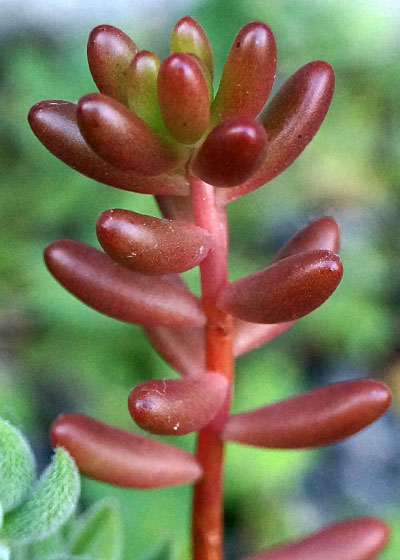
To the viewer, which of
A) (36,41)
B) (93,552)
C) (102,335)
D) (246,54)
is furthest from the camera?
(36,41)

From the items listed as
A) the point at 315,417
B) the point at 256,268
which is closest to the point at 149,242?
the point at 315,417

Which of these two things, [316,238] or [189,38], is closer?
[189,38]

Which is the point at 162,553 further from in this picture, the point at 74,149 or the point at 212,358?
the point at 74,149

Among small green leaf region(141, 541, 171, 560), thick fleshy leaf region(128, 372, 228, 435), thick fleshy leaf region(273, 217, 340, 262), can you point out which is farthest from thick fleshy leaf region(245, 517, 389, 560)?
thick fleshy leaf region(273, 217, 340, 262)

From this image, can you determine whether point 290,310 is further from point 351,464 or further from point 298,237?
point 351,464

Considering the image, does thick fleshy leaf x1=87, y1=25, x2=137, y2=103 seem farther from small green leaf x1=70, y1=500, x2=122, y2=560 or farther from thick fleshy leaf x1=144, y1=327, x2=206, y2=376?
small green leaf x1=70, y1=500, x2=122, y2=560

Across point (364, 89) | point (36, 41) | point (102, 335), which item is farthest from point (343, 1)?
point (102, 335)
